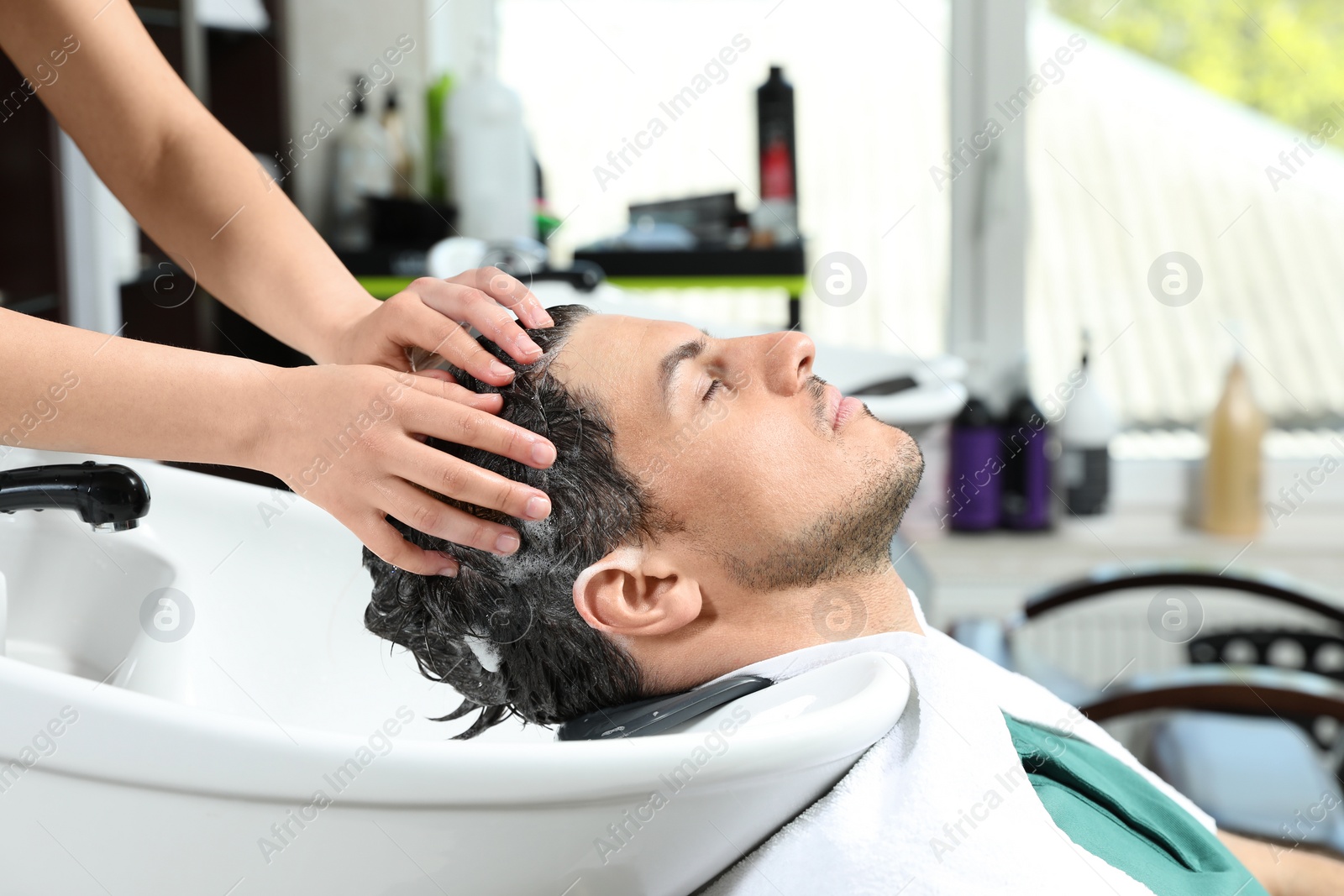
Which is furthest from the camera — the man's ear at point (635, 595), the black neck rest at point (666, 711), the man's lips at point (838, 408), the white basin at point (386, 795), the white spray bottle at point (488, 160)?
the white spray bottle at point (488, 160)

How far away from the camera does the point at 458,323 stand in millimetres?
931

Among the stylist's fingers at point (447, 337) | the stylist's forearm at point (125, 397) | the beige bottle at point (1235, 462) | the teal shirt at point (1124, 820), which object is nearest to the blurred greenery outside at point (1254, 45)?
the beige bottle at point (1235, 462)

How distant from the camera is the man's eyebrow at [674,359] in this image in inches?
39.1

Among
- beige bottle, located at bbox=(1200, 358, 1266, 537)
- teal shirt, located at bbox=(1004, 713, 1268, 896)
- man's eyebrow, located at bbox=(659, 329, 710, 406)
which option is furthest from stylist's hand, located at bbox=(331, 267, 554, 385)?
beige bottle, located at bbox=(1200, 358, 1266, 537)

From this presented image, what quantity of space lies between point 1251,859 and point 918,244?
1.93 metres

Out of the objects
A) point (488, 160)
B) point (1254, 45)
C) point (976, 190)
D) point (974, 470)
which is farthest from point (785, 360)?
point (1254, 45)

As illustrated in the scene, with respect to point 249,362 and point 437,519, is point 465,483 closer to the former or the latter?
point 437,519

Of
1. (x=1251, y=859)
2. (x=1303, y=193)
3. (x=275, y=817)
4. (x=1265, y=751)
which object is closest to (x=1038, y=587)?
(x=1265, y=751)

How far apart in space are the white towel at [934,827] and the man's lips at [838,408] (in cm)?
28

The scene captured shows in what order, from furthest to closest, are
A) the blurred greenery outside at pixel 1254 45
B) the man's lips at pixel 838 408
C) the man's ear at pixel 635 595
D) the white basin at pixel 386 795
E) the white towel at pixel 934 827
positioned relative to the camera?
the blurred greenery outside at pixel 1254 45, the man's lips at pixel 838 408, the man's ear at pixel 635 595, the white towel at pixel 934 827, the white basin at pixel 386 795

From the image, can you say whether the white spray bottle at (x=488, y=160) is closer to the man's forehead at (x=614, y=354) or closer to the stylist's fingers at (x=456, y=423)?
the man's forehead at (x=614, y=354)

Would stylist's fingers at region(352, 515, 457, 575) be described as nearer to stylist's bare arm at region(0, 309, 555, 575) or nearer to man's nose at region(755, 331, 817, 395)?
stylist's bare arm at region(0, 309, 555, 575)

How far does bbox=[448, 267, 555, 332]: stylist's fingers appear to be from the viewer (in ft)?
3.12

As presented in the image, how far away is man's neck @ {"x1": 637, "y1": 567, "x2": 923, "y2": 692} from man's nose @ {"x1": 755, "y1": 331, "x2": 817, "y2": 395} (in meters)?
0.19
